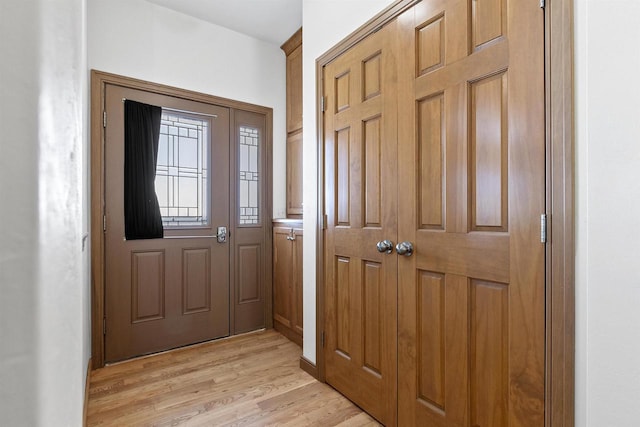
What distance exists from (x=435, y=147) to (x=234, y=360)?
2.10 metres

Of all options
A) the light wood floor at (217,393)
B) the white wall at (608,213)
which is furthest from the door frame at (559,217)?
the light wood floor at (217,393)

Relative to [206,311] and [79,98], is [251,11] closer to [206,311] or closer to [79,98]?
[206,311]

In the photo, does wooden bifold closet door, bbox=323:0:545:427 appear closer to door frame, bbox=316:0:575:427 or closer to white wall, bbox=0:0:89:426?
door frame, bbox=316:0:575:427

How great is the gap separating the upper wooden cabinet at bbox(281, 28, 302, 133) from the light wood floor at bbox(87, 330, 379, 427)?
81.9 inches

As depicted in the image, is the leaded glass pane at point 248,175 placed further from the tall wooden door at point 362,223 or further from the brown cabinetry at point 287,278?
the tall wooden door at point 362,223

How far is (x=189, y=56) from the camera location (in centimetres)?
275

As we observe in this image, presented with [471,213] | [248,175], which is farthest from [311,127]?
[471,213]

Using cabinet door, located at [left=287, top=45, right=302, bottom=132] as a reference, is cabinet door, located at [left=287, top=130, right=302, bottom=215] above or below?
below

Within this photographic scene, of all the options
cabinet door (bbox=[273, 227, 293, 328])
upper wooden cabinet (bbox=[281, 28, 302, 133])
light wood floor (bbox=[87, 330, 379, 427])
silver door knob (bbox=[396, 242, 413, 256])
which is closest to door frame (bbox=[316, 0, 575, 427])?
silver door knob (bbox=[396, 242, 413, 256])

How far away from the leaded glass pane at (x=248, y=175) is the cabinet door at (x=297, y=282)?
54 centimetres

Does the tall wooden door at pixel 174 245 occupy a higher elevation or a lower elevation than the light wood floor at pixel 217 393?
higher

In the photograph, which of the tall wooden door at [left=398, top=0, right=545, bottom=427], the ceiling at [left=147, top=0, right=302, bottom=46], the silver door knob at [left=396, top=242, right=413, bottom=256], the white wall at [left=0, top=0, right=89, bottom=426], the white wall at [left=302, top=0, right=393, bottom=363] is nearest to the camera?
the white wall at [left=0, top=0, right=89, bottom=426]

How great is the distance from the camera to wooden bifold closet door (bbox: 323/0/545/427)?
3.64 ft

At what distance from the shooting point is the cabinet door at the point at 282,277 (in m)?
2.93
